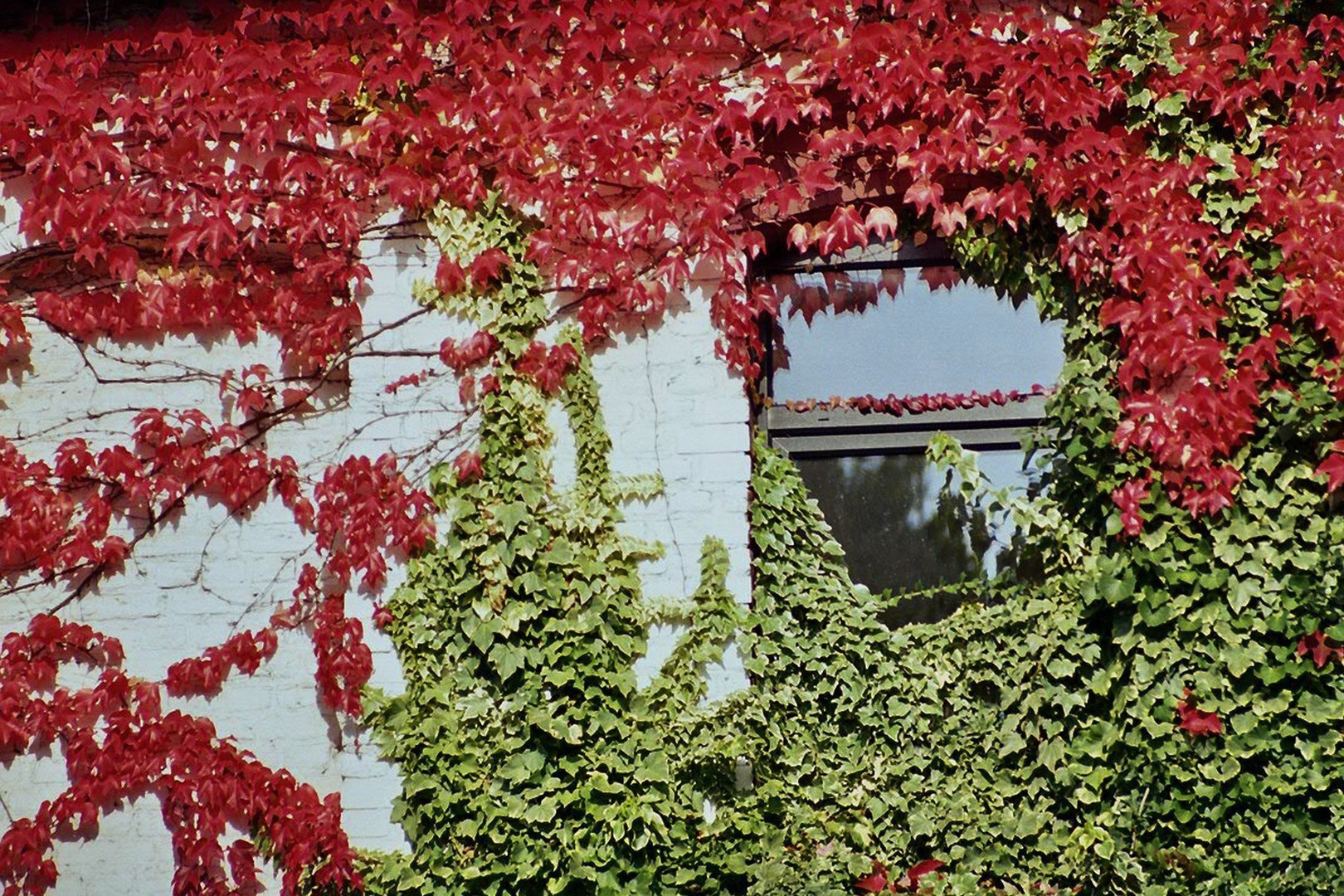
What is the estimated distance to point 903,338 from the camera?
4719 millimetres

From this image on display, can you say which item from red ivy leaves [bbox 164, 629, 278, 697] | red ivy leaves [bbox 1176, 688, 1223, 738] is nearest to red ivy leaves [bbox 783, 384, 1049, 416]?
red ivy leaves [bbox 1176, 688, 1223, 738]

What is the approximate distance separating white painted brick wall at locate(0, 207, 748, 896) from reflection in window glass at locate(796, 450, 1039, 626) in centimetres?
43

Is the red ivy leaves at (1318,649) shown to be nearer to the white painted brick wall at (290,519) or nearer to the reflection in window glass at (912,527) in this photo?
the reflection in window glass at (912,527)

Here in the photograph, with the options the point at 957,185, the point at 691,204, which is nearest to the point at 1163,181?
the point at 957,185

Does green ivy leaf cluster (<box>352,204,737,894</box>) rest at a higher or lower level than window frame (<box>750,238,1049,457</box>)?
lower

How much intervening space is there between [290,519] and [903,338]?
2264 millimetres

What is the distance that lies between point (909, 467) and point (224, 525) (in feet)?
7.99

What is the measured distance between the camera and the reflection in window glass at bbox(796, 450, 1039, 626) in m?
4.57

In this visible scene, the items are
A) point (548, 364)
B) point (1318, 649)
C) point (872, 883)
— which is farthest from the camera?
point (548, 364)

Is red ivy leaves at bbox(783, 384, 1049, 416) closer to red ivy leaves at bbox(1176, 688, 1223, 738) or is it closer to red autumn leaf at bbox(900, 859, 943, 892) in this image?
red ivy leaves at bbox(1176, 688, 1223, 738)

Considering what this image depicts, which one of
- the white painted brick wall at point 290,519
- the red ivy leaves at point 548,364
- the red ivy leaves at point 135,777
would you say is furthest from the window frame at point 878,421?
the red ivy leaves at point 135,777

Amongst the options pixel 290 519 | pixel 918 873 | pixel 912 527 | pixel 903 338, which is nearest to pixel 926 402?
pixel 903 338

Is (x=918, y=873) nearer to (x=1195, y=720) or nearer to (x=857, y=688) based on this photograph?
(x=857, y=688)

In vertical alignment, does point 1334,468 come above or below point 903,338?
below
